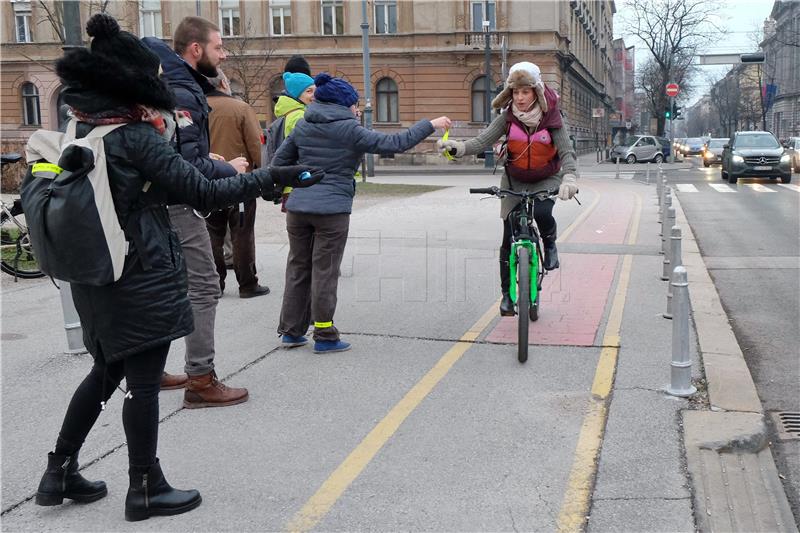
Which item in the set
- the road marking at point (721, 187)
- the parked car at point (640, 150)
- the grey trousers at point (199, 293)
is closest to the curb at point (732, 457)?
the grey trousers at point (199, 293)

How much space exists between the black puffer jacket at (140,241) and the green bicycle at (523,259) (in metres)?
2.86

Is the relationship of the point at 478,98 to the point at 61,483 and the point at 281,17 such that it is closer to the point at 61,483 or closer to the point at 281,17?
the point at 281,17

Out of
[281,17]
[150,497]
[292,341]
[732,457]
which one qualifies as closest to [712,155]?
[281,17]

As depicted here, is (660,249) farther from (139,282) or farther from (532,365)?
(139,282)

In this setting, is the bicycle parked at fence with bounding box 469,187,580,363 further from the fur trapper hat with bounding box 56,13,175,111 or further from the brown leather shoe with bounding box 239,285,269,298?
the fur trapper hat with bounding box 56,13,175,111

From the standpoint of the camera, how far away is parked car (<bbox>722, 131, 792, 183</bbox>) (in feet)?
83.5

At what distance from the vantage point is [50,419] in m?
4.63

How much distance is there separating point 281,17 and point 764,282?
4011cm

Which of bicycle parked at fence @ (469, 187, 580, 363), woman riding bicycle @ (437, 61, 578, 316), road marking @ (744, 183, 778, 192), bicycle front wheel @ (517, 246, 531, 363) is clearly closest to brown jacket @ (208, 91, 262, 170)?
woman riding bicycle @ (437, 61, 578, 316)

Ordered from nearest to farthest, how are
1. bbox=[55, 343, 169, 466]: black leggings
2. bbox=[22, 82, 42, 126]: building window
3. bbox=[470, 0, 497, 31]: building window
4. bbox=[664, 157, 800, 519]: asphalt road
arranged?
bbox=[55, 343, 169, 466]: black leggings → bbox=[664, 157, 800, 519]: asphalt road → bbox=[470, 0, 497, 31]: building window → bbox=[22, 82, 42, 126]: building window

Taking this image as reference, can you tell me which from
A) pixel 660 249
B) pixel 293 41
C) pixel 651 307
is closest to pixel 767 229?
pixel 660 249

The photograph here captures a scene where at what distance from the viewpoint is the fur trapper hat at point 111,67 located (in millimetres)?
3141

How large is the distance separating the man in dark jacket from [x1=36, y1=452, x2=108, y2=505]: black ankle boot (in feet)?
4.07

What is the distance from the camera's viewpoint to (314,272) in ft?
19.4
